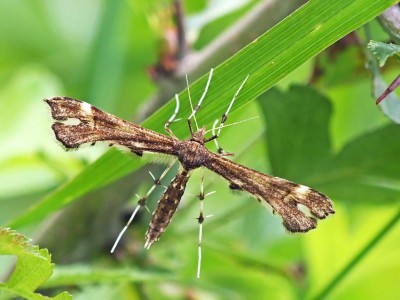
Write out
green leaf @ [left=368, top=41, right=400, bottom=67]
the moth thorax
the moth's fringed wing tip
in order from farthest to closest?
the moth thorax < the moth's fringed wing tip < green leaf @ [left=368, top=41, right=400, bottom=67]

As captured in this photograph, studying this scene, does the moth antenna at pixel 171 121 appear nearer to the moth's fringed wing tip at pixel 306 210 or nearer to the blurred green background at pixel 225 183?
the blurred green background at pixel 225 183

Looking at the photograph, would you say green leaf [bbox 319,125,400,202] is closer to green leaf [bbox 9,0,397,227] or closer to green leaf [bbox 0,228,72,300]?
green leaf [bbox 9,0,397,227]

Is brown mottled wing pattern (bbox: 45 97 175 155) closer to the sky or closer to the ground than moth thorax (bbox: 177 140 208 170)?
closer to the ground

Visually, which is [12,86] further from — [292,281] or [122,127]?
[122,127]

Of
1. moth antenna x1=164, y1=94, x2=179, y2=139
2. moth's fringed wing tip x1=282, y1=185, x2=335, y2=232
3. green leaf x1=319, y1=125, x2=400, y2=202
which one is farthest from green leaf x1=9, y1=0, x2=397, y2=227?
green leaf x1=319, y1=125, x2=400, y2=202

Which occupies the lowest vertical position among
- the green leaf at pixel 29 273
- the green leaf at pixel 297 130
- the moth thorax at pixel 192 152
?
the green leaf at pixel 29 273

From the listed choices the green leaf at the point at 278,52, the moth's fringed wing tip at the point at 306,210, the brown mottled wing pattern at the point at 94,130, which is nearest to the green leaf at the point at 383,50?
the green leaf at the point at 278,52

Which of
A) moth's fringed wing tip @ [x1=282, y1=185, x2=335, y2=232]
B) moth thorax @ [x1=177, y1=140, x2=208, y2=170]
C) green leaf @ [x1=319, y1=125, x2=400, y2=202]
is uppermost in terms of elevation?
green leaf @ [x1=319, y1=125, x2=400, y2=202]

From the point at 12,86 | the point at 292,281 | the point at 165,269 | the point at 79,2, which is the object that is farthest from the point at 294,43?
the point at 79,2
